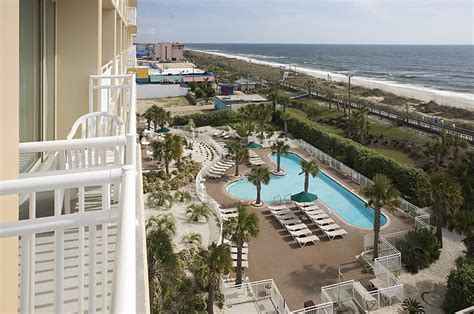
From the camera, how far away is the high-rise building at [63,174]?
174 centimetres

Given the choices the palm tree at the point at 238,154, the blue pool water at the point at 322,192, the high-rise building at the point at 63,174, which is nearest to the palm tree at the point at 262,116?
the blue pool water at the point at 322,192

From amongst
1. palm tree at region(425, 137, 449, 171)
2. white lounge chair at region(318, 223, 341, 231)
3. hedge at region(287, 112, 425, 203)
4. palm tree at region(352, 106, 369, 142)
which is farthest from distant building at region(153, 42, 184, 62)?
white lounge chair at region(318, 223, 341, 231)

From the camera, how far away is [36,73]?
197 inches

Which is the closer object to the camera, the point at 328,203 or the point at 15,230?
the point at 15,230

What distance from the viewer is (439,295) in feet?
48.6

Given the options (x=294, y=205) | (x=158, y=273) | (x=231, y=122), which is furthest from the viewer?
(x=231, y=122)

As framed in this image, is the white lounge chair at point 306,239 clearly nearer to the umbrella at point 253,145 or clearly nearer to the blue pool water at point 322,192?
the blue pool water at point 322,192

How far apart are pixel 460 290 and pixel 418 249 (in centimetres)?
329

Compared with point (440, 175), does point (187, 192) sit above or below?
below

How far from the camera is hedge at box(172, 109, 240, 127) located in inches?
1556

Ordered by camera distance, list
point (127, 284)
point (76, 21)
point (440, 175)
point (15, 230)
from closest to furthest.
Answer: point (127, 284)
point (15, 230)
point (76, 21)
point (440, 175)

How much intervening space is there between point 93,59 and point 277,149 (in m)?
21.8

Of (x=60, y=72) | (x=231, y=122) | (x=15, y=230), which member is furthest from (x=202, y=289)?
(x=231, y=122)

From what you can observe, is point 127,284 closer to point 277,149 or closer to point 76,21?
point 76,21
